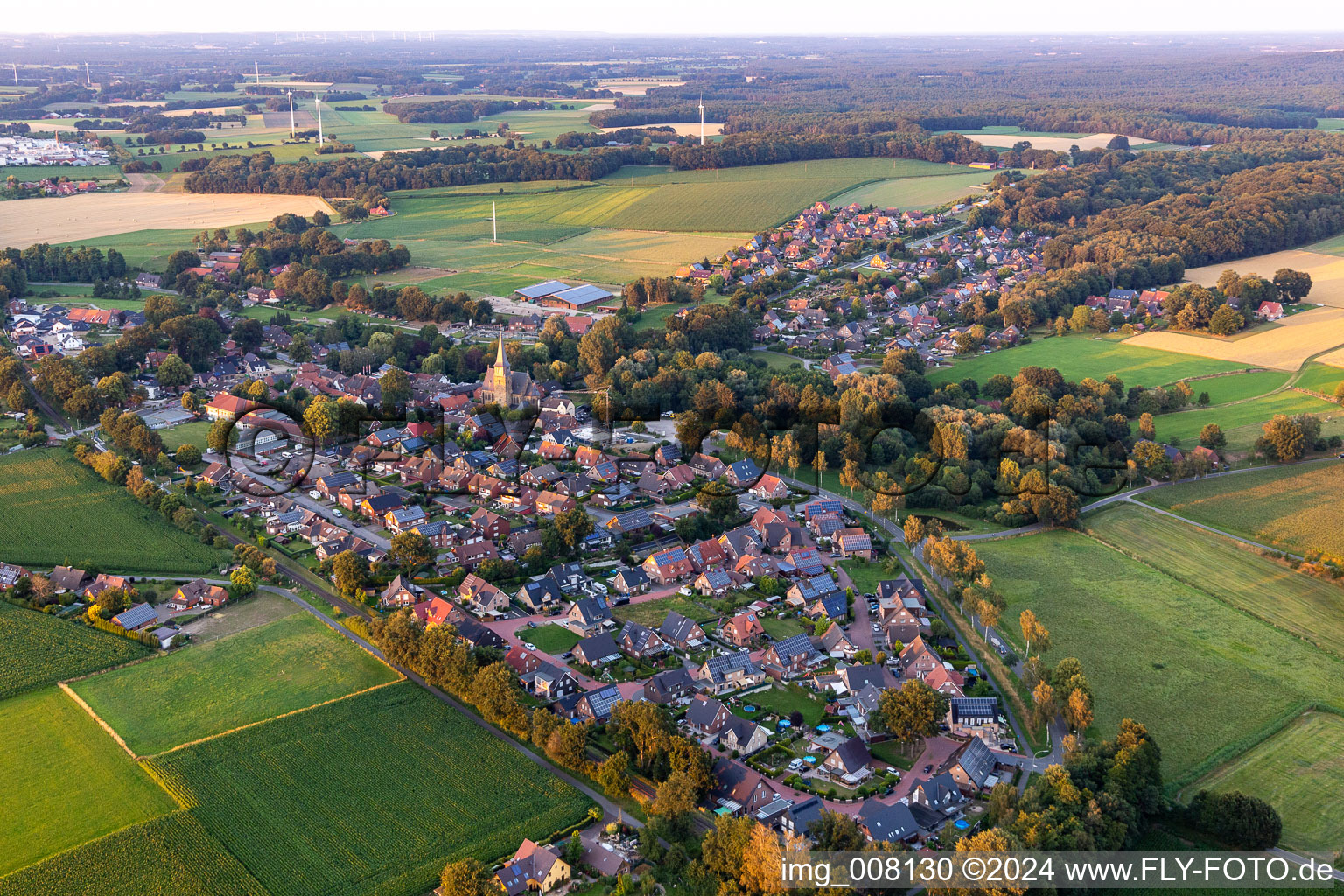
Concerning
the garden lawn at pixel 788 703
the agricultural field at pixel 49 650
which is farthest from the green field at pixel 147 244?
the garden lawn at pixel 788 703

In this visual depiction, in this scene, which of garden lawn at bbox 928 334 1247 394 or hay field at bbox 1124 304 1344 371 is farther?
hay field at bbox 1124 304 1344 371

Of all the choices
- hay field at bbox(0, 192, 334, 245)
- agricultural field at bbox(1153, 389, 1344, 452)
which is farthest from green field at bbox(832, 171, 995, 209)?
agricultural field at bbox(1153, 389, 1344, 452)

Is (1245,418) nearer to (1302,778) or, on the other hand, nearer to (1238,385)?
(1238,385)

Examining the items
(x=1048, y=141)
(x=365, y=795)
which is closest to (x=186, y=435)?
(x=365, y=795)

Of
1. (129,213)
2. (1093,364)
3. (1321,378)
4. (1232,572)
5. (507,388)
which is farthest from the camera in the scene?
(129,213)

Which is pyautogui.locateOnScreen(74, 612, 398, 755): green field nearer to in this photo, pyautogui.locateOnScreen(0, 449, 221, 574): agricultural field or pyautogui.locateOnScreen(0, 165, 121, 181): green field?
pyautogui.locateOnScreen(0, 449, 221, 574): agricultural field

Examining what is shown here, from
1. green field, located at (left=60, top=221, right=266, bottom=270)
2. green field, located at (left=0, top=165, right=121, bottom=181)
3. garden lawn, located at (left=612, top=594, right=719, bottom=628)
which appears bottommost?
garden lawn, located at (left=612, top=594, right=719, bottom=628)
